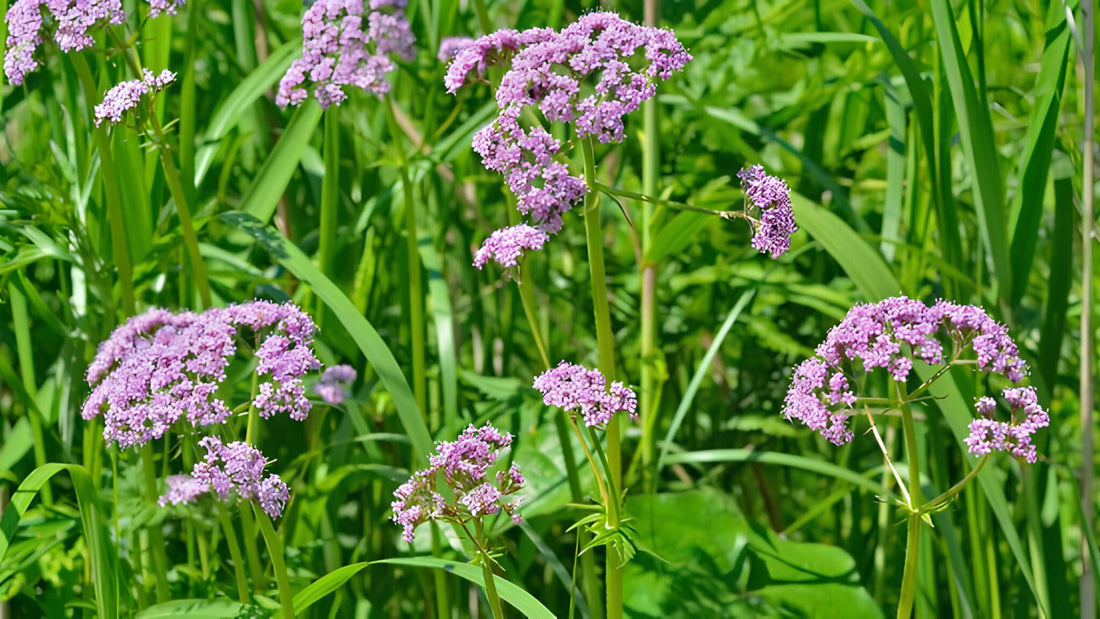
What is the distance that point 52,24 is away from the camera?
70.9 inches

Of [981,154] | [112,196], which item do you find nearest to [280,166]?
[112,196]

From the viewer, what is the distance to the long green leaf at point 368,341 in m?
1.74

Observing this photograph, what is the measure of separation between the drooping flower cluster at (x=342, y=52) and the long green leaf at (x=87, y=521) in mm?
723

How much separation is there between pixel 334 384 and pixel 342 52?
600 mm

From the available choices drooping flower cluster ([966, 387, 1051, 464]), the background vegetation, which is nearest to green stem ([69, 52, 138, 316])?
the background vegetation

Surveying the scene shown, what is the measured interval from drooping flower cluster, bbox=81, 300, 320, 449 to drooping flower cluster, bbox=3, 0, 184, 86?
44 centimetres

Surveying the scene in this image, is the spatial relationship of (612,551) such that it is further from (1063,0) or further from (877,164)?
(877,164)

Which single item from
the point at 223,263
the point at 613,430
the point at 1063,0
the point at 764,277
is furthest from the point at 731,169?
the point at 613,430

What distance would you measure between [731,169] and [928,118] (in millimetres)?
797

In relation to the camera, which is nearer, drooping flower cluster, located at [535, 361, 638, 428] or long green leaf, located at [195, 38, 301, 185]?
drooping flower cluster, located at [535, 361, 638, 428]

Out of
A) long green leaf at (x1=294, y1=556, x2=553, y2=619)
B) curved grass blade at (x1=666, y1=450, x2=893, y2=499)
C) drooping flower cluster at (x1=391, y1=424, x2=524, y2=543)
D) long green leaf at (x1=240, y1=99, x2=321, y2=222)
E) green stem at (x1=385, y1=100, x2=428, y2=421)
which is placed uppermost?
long green leaf at (x1=240, y1=99, x2=321, y2=222)

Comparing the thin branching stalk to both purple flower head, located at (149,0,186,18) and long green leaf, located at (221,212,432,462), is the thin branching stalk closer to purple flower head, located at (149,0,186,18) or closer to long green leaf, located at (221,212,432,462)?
long green leaf, located at (221,212,432,462)

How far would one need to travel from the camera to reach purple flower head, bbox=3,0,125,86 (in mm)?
1669

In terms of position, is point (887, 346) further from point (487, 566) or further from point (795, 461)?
point (795, 461)
